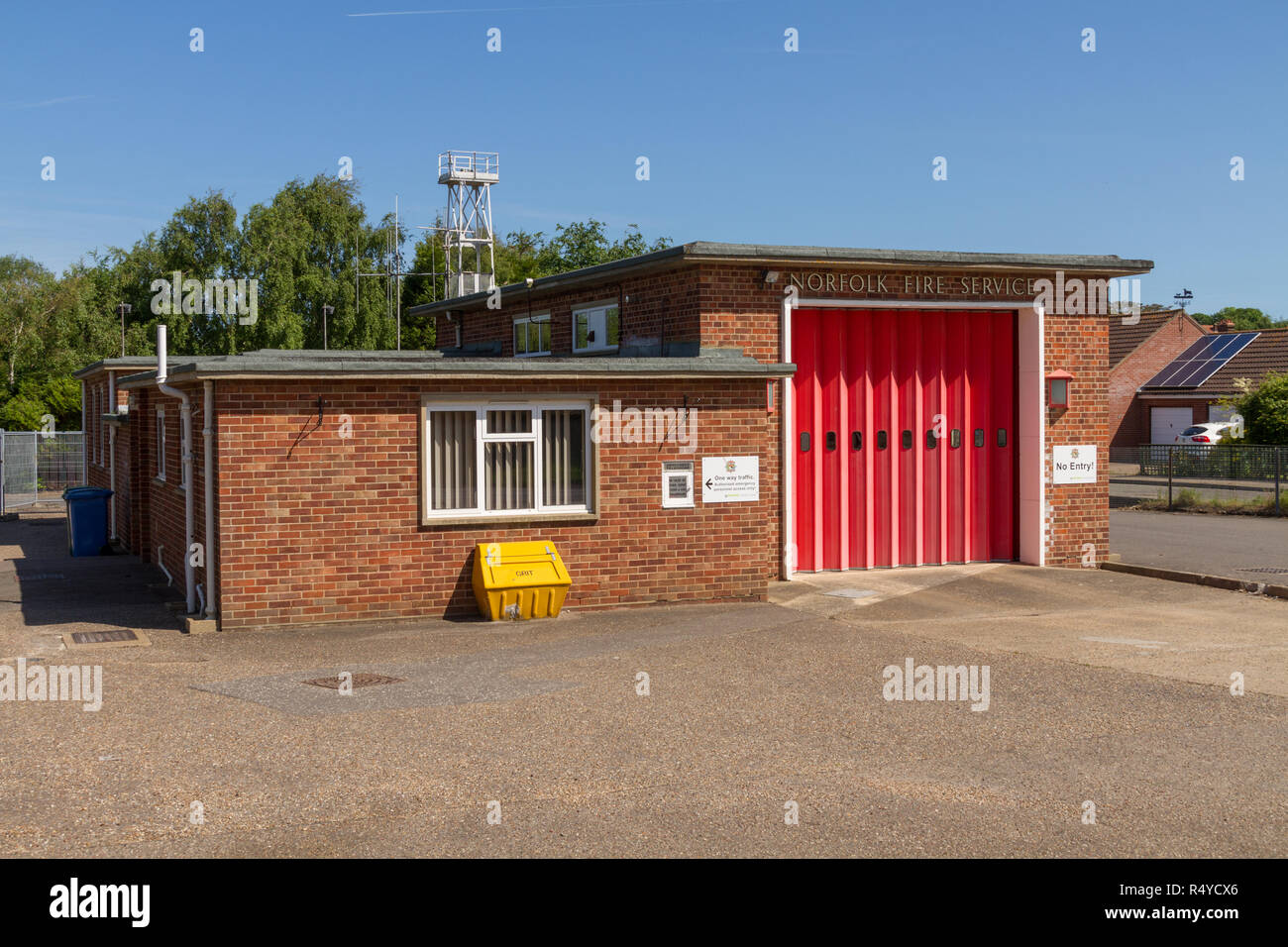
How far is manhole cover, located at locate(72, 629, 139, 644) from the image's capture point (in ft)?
38.6

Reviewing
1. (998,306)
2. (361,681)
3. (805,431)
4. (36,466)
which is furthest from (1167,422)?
(361,681)

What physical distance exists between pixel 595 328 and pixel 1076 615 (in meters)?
7.55

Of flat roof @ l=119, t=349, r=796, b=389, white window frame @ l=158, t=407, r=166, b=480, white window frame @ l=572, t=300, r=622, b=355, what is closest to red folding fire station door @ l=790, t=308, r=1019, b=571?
flat roof @ l=119, t=349, r=796, b=389

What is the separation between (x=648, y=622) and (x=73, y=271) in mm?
64701

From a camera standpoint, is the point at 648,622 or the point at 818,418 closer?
the point at 648,622

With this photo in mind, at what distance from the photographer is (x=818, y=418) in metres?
16.1

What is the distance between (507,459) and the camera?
13406 millimetres

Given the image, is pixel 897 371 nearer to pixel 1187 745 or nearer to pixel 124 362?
pixel 1187 745

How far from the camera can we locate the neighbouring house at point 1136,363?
54.6 meters

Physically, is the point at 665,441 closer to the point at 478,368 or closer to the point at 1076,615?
the point at 478,368

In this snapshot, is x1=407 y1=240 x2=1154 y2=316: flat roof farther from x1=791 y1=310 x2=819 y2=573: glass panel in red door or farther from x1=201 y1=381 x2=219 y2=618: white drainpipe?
x1=201 y1=381 x2=219 y2=618: white drainpipe

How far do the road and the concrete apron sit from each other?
176 centimetres

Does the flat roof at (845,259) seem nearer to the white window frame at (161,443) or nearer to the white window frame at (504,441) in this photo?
the white window frame at (504,441)

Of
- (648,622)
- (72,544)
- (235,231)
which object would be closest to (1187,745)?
(648,622)
